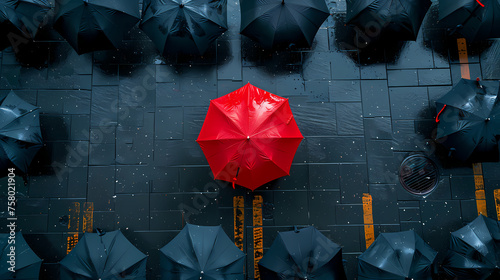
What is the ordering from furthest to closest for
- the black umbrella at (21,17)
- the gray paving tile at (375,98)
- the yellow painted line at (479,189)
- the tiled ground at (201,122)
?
the gray paving tile at (375,98) < the yellow painted line at (479,189) < the tiled ground at (201,122) < the black umbrella at (21,17)

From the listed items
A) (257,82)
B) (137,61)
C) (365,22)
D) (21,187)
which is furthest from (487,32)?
(21,187)

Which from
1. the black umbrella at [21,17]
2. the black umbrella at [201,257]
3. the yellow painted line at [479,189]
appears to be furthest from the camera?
the yellow painted line at [479,189]

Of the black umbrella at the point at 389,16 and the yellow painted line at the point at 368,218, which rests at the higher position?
the black umbrella at the point at 389,16

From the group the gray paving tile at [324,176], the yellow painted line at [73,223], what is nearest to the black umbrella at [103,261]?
the yellow painted line at [73,223]

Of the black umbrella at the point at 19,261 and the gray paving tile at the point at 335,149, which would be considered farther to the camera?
the gray paving tile at the point at 335,149

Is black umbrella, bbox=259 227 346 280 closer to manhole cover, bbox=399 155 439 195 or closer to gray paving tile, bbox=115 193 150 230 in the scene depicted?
manhole cover, bbox=399 155 439 195

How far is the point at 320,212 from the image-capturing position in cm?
681

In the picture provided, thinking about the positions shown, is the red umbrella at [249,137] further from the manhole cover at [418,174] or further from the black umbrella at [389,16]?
the manhole cover at [418,174]

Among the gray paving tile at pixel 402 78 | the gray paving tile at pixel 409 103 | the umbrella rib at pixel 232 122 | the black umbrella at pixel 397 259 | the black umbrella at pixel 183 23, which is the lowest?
the black umbrella at pixel 397 259

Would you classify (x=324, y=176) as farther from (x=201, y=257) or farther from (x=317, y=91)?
(x=201, y=257)

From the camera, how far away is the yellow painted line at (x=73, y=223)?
22.0 ft

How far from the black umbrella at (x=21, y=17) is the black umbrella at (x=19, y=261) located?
3662 mm

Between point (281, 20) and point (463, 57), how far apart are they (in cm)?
402

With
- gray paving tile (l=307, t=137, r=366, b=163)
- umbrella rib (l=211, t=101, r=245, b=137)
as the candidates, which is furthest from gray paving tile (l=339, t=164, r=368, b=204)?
umbrella rib (l=211, t=101, r=245, b=137)
